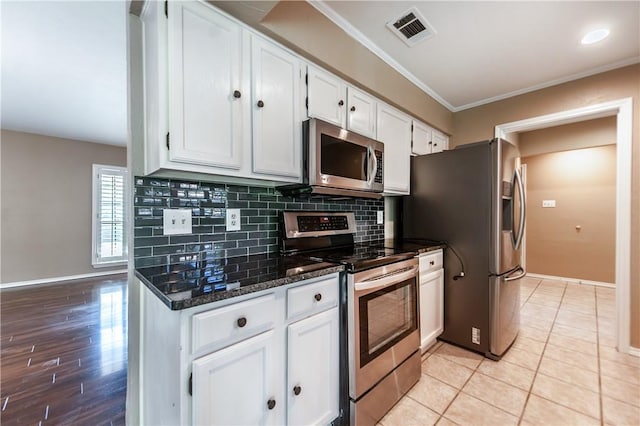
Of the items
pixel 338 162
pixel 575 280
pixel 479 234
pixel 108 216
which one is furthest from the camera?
pixel 108 216

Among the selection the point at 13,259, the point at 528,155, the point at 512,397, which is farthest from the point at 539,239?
the point at 13,259

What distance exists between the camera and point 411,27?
6.07 feet

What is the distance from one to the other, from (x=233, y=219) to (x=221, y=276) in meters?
0.54

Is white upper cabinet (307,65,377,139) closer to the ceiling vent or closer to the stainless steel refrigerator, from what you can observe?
the ceiling vent

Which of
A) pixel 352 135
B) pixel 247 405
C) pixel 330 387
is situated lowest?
pixel 330 387

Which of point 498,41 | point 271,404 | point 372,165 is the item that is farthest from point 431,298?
point 498,41

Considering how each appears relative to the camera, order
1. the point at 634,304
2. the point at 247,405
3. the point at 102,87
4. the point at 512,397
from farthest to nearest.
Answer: the point at 102,87 → the point at 634,304 → the point at 512,397 → the point at 247,405

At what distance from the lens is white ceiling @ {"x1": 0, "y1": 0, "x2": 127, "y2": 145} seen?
1816 millimetres

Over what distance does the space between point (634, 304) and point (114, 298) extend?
5888 millimetres

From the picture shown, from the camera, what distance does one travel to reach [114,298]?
3.79m

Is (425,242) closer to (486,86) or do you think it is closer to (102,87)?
(486,86)

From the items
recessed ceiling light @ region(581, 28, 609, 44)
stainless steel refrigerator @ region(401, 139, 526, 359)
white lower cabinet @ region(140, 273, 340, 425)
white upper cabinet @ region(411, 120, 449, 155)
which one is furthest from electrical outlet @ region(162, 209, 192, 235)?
recessed ceiling light @ region(581, 28, 609, 44)

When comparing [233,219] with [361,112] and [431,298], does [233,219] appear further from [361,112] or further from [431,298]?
[431,298]

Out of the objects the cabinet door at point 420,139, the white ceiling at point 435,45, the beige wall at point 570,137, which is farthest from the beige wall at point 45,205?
the beige wall at point 570,137
